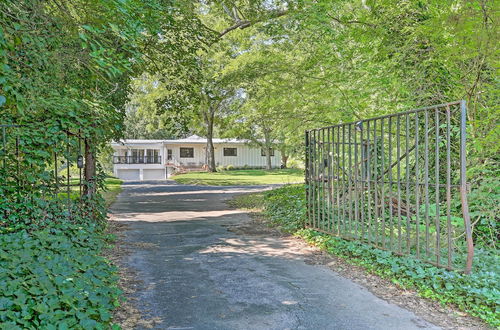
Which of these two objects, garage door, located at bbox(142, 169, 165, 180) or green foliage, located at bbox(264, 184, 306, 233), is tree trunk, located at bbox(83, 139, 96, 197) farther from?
garage door, located at bbox(142, 169, 165, 180)

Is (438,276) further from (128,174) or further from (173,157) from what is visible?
(173,157)

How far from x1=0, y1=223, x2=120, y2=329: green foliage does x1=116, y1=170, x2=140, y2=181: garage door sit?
31.7 metres

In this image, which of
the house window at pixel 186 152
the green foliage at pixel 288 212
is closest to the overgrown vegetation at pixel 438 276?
the green foliage at pixel 288 212

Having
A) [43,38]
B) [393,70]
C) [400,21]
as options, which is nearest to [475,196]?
[393,70]

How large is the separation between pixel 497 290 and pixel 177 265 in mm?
3912

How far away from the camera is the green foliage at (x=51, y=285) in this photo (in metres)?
2.46

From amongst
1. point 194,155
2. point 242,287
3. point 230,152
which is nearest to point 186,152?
point 194,155

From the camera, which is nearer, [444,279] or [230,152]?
[444,279]

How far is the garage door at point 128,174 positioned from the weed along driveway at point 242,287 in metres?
27.9

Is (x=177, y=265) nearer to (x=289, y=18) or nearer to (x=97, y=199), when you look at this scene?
(x=97, y=199)

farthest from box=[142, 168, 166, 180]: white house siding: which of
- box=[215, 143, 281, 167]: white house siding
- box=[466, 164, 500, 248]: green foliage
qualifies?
box=[466, 164, 500, 248]: green foliage

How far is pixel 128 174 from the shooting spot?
34344mm

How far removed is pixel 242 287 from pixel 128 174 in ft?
105

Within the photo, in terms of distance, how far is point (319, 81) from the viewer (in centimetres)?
988
